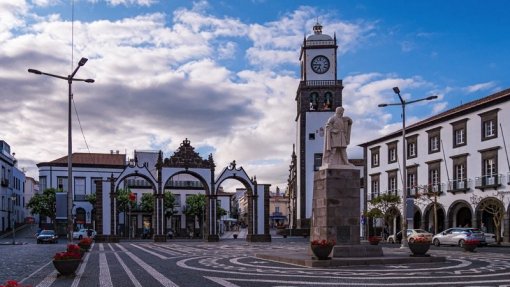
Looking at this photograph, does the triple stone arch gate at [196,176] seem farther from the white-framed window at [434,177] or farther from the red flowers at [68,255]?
the red flowers at [68,255]

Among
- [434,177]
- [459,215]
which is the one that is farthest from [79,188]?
[459,215]

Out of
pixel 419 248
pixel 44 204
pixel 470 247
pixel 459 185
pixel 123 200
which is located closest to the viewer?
pixel 419 248

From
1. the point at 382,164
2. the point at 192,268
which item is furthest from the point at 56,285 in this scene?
the point at 382,164

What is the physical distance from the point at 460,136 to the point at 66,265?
41.3m

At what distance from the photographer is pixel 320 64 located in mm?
84438

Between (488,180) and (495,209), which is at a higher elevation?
(488,180)

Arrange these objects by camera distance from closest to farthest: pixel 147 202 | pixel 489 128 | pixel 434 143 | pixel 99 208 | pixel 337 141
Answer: pixel 337 141 → pixel 489 128 → pixel 99 208 → pixel 434 143 → pixel 147 202

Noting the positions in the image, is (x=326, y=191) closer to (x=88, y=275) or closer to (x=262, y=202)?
(x=88, y=275)

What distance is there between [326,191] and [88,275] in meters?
9.94

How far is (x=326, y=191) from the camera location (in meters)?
25.0

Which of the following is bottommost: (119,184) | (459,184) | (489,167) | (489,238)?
(489,238)

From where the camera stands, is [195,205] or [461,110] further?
[195,205]

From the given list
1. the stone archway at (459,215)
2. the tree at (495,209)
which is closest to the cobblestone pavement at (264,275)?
the tree at (495,209)

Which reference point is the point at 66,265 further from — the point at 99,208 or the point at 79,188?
the point at 79,188
